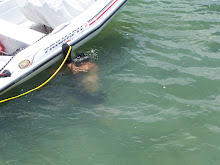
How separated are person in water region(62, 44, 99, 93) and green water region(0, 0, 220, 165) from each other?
0.41 feet

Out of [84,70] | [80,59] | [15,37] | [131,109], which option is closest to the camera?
[131,109]

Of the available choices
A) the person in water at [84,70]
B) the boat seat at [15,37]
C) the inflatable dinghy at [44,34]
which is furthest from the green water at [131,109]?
the boat seat at [15,37]

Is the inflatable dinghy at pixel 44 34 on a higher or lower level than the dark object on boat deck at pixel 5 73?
higher

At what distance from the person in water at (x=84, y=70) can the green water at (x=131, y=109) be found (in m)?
0.13

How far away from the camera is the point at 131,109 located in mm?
5219

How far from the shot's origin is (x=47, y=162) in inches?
174

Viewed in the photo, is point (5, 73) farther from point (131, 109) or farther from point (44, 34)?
point (131, 109)

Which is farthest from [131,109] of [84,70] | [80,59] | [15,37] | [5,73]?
[15,37]

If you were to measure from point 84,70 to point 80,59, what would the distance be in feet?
1.00

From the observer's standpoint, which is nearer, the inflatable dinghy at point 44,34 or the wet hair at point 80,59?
the inflatable dinghy at point 44,34

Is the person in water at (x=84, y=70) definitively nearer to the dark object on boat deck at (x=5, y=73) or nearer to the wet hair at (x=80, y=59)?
the wet hair at (x=80, y=59)

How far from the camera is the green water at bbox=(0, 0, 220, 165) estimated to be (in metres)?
4.50

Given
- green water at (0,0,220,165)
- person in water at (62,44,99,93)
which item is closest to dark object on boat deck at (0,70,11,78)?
green water at (0,0,220,165)

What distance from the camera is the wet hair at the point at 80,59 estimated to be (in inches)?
250
